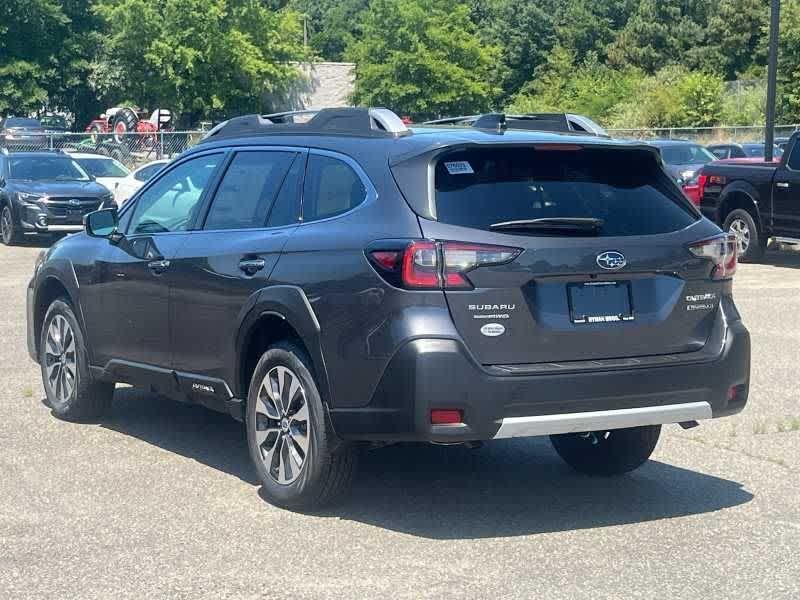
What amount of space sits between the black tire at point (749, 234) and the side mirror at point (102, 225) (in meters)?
13.2

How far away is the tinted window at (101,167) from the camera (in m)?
27.4

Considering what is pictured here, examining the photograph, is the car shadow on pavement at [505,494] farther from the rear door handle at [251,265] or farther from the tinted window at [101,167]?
the tinted window at [101,167]

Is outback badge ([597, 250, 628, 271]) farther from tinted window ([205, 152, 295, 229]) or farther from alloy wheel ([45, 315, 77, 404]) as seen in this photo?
alloy wheel ([45, 315, 77, 404])

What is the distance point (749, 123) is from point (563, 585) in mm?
52915

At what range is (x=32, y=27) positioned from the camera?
219ft

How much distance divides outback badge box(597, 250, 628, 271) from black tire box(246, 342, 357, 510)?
54.3 inches

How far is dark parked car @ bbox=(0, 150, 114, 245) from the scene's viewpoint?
77.3ft

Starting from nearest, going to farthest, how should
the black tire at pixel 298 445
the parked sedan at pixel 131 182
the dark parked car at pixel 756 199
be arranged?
the black tire at pixel 298 445 < the dark parked car at pixel 756 199 < the parked sedan at pixel 131 182

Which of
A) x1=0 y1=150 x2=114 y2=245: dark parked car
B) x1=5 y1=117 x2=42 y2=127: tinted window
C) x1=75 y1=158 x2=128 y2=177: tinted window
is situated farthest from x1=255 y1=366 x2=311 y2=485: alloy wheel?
x1=5 y1=117 x2=42 y2=127: tinted window

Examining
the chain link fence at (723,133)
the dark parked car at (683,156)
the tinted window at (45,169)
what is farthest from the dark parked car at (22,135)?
the chain link fence at (723,133)

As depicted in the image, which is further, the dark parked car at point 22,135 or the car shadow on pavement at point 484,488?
the dark parked car at point 22,135

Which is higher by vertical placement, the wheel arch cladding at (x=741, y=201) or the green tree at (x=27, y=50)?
the green tree at (x=27, y=50)

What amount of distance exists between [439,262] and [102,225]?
305 cm

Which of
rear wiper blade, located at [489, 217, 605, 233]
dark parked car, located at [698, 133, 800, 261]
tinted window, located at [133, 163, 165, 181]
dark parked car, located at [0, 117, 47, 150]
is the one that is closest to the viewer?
rear wiper blade, located at [489, 217, 605, 233]
